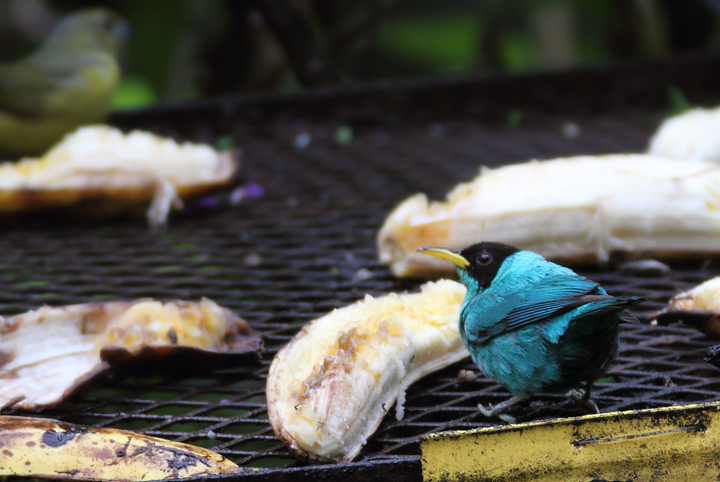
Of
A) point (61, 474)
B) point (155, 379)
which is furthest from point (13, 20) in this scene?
point (61, 474)

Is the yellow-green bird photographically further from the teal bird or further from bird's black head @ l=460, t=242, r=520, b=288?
the teal bird

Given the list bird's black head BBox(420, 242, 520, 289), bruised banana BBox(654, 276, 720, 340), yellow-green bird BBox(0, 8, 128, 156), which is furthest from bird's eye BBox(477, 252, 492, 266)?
yellow-green bird BBox(0, 8, 128, 156)

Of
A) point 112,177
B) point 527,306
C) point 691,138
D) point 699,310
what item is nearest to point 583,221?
point 699,310

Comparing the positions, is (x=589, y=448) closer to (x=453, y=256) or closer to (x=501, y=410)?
(x=501, y=410)

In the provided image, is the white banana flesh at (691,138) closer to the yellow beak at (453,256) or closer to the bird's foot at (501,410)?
the yellow beak at (453,256)

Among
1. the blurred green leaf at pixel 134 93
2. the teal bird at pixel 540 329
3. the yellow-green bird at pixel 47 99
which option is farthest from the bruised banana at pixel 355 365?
the blurred green leaf at pixel 134 93

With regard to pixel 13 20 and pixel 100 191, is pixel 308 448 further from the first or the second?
pixel 13 20
